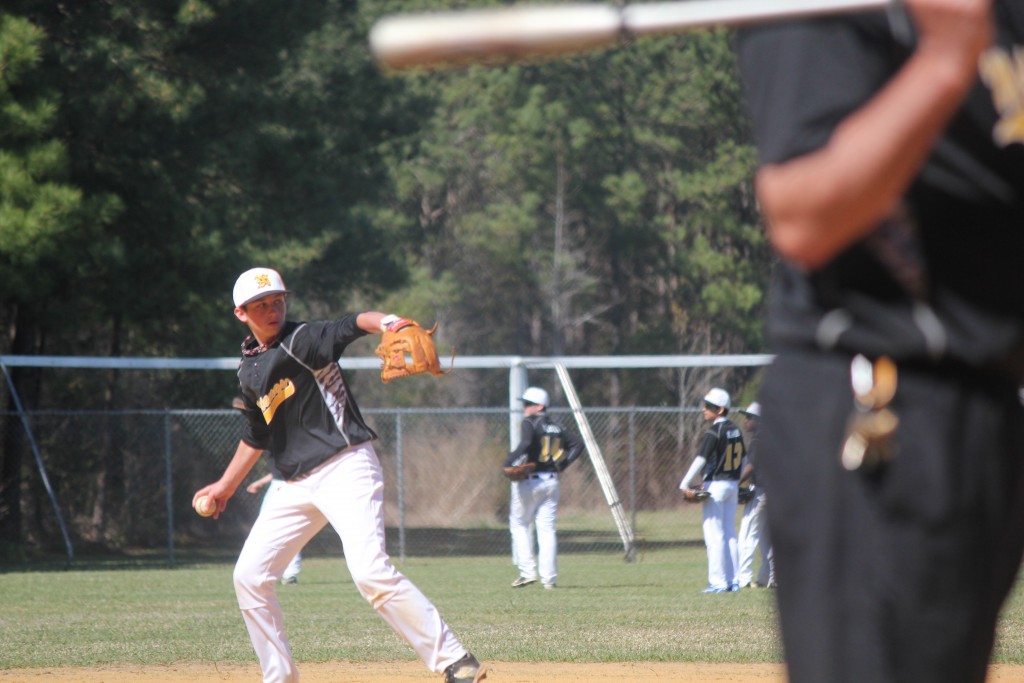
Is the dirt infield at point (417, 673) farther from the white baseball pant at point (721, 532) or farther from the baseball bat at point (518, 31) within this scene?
the white baseball pant at point (721, 532)

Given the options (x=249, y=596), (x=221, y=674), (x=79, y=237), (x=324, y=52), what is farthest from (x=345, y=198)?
(x=249, y=596)

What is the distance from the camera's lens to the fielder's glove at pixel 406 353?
21.5 feet

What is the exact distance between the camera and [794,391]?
6.43ft

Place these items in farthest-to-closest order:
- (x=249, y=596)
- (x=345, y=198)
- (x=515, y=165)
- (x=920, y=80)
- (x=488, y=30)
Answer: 1. (x=515, y=165)
2. (x=345, y=198)
3. (x=249, y=596)
4. (x=488, y=30)
5. (x=920, y=80)

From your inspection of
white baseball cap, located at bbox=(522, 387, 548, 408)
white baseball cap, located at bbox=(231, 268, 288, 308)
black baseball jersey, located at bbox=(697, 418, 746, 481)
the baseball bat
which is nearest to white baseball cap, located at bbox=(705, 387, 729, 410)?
black baseball jersey, located at bbox=(697, 418, 746, 481)

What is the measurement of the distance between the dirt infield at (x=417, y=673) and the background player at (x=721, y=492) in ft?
22.5

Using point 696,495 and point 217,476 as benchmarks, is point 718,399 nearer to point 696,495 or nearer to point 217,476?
point 696,495

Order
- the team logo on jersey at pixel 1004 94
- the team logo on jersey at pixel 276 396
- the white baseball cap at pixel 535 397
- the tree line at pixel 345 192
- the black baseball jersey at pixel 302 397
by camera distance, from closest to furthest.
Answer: the team logo on jersey at pixel 1004 94 → the black baseball jersey at pixel 302 397 → the team logo on jersey at pixel 276 396 → the white baseball cap at pixel 535 397 → the tree line at pixel 345 192

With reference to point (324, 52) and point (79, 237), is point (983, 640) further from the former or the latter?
point (324, 52)

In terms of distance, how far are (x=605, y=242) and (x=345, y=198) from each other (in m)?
22.8

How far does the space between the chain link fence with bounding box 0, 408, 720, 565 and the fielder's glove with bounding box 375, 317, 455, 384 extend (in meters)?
13.9

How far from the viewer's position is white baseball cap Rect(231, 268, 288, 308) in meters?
7.25

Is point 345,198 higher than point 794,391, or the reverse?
point 345,198

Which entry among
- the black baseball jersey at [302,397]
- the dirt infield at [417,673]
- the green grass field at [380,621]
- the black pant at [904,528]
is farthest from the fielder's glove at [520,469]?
the black pant at [904,528]
